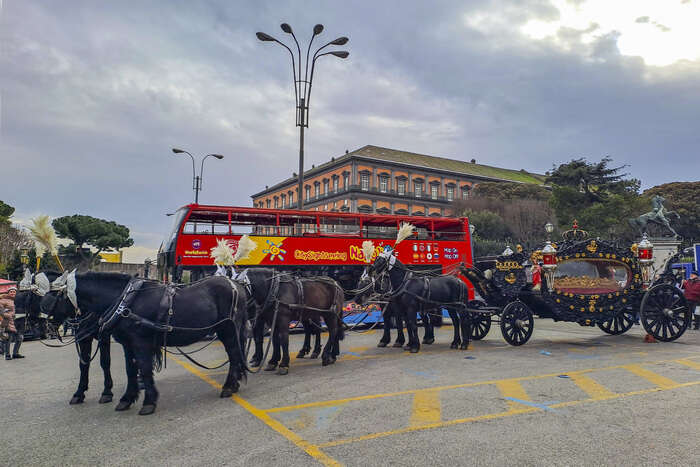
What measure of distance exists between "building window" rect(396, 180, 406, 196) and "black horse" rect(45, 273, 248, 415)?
65.9m

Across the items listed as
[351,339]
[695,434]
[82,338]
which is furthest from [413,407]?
[351,339]

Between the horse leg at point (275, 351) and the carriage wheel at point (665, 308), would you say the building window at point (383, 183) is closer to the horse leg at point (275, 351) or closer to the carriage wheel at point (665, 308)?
the carriage wheel at point (665, 308)

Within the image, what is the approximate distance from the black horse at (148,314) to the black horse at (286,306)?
1358 millimetres

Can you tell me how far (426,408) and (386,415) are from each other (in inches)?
23.8

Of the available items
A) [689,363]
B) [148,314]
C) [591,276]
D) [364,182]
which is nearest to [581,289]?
[591,276]

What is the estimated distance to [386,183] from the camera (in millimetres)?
70938

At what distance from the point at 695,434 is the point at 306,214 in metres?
11.1

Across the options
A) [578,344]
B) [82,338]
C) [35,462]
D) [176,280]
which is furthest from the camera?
[176,280]

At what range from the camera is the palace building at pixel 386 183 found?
68.4 m

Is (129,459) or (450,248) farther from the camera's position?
(450,248)

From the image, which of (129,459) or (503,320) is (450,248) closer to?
(503,320)

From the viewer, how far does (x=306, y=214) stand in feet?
47.2

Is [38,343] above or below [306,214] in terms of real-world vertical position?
below

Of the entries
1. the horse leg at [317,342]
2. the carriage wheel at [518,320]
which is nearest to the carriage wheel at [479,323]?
the carriage wheel at [518,320]
